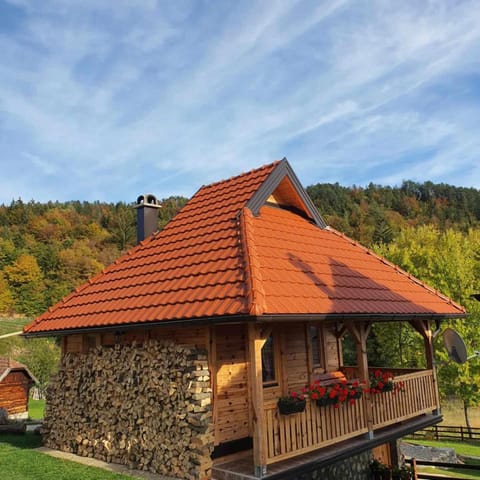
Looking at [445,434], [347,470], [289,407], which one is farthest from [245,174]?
[445,434]

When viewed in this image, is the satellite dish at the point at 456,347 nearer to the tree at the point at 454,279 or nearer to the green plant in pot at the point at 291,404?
the green plant in pot at the point at 291,404

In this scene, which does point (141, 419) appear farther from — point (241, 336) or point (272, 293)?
point (272, 293)

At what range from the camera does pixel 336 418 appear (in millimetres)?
8203

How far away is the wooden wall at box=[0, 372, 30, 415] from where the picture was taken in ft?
77.7

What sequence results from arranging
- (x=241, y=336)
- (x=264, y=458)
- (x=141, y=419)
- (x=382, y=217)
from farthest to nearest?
1. (x=382, y=217)
2. (x=241, y=336)
3. (x=141, y=419)
4. (x=264, y=458)

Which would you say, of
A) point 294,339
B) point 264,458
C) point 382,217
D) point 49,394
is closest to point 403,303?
point 294,339

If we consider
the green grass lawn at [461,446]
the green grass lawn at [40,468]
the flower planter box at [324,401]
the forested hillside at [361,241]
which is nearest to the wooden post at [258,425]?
the flower planter box at [324,401]

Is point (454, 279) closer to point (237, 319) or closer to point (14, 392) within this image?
point (237, 319)

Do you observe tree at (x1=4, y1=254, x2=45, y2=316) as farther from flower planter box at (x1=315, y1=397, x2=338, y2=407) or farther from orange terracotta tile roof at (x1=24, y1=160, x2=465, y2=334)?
flower planter box at (x1=315, y1=397, x2=338, y2=407)

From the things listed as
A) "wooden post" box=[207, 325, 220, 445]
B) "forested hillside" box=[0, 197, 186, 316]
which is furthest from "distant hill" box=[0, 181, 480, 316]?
"wooden post" box=[207, 325, 220, 445]

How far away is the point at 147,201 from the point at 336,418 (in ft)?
25.3

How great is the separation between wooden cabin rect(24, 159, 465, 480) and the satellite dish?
0.56 m

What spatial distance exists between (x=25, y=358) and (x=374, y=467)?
1343 inches

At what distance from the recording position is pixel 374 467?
1077 centimetres
